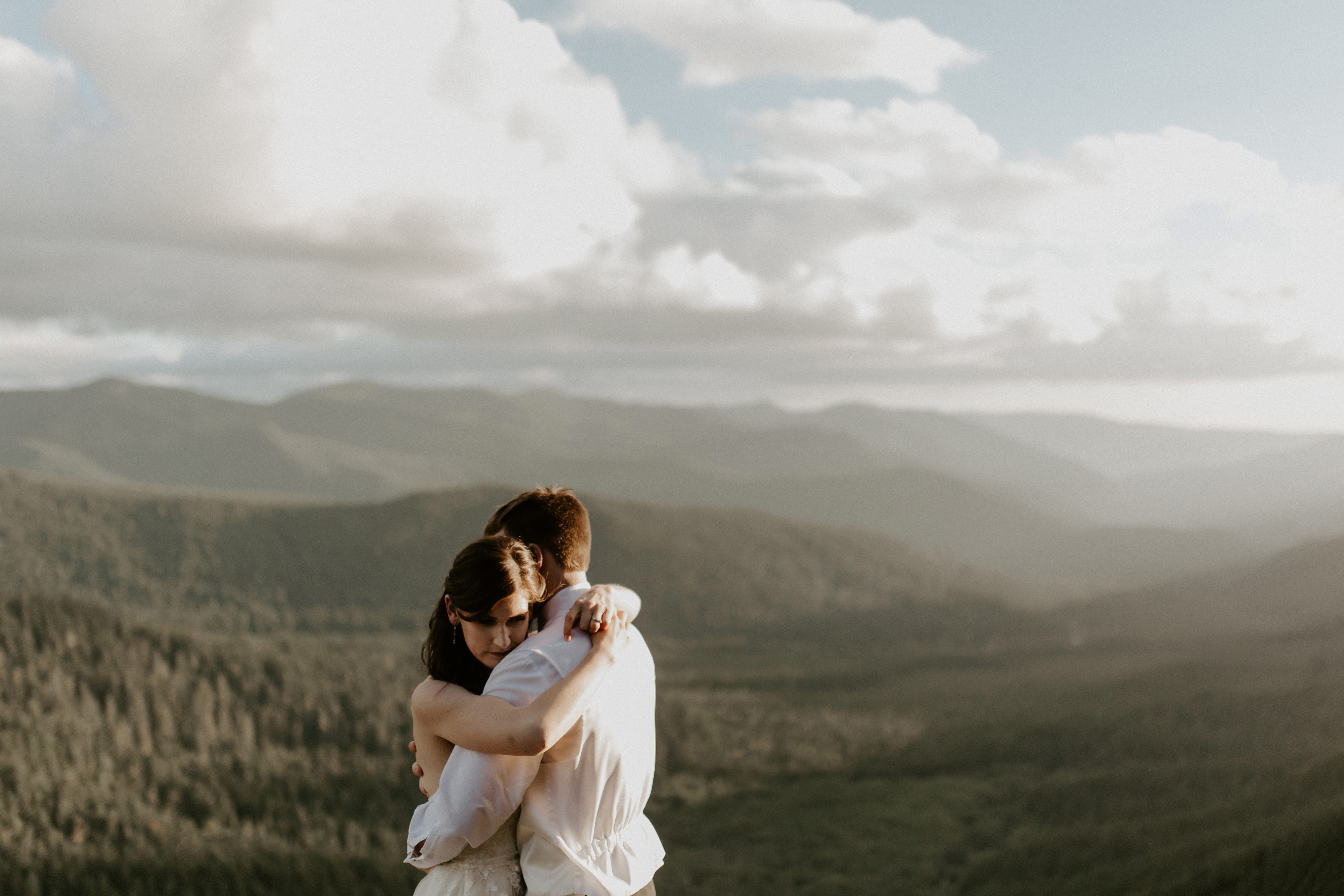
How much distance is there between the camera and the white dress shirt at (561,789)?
169 inches

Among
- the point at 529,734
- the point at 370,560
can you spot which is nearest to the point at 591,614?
the point at 529,734

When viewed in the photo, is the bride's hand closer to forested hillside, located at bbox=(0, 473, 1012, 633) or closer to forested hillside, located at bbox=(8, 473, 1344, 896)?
forested hillside, located at bbox=(8, 473, 1344, 896)

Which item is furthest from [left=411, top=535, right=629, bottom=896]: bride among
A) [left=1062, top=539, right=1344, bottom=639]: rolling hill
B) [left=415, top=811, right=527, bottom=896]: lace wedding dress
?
[left=1062, top=539, right=1344, bottom=639]: rolling hill

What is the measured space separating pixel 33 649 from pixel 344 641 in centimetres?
2836

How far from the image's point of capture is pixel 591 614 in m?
4.41

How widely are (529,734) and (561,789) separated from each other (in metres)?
0.56

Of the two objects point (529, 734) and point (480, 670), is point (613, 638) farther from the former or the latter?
point (480, 670)

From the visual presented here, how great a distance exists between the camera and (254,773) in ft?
85.9

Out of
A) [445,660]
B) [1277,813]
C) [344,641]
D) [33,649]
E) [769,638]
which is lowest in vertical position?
[769,638]

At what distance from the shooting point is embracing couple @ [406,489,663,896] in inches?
168

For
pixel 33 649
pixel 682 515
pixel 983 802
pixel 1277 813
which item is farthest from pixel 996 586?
pixel 33 649

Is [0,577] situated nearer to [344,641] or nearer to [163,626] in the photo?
[344,641]

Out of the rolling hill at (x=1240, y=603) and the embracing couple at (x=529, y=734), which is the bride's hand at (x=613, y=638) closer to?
the embracing couple at (x=529, y=734)

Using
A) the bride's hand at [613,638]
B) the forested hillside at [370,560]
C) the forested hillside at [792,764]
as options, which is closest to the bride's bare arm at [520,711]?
the bride's hand at [613,638]
